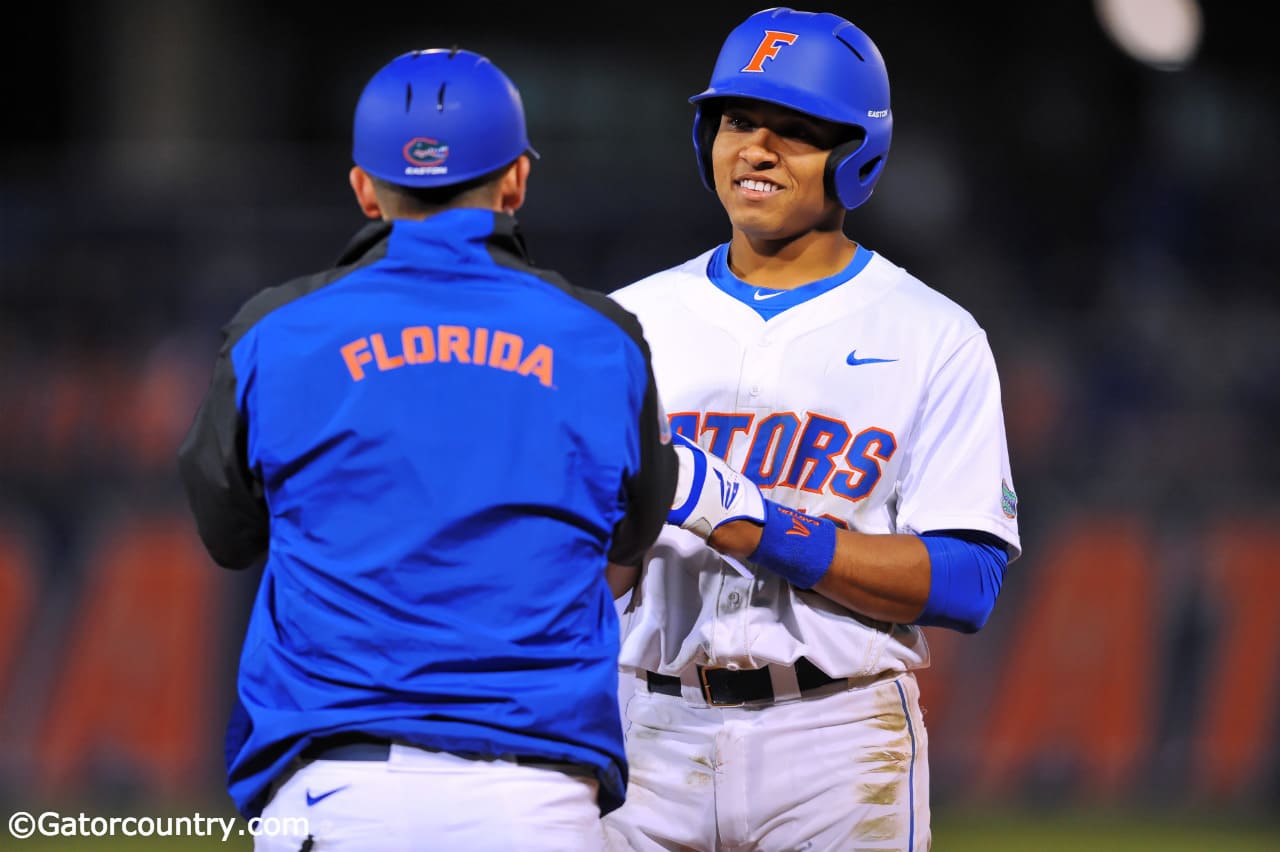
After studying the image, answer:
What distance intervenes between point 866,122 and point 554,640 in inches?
58.6

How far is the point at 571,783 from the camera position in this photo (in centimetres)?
255

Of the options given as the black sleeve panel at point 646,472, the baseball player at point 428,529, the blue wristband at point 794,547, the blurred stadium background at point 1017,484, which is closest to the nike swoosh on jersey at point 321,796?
the baseball player at point 428,529

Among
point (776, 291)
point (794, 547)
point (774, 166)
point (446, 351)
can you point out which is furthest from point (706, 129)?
point (446, 351)

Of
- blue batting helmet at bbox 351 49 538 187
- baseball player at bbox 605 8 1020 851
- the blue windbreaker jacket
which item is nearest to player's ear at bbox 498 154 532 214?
blue batting helmet at bbox 351 49 538 187

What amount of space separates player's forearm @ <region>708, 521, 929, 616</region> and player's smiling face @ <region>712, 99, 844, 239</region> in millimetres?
729

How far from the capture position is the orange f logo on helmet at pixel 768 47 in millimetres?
3412

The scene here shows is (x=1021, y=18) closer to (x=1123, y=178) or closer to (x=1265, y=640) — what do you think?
(x=1123, y=178)

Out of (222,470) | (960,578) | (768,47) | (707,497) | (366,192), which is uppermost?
(768,47)

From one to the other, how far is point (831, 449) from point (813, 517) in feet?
0.55

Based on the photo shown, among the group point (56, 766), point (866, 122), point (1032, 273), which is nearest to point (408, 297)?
point (866, 122)

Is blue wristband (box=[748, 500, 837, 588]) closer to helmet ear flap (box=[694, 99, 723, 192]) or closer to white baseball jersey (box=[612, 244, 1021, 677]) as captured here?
white baseball jersey (box=[612, 244, 1021, 677])

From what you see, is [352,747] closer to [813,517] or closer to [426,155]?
[426,155]

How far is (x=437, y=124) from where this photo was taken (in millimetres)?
2641

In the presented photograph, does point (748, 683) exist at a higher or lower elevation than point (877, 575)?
lower
